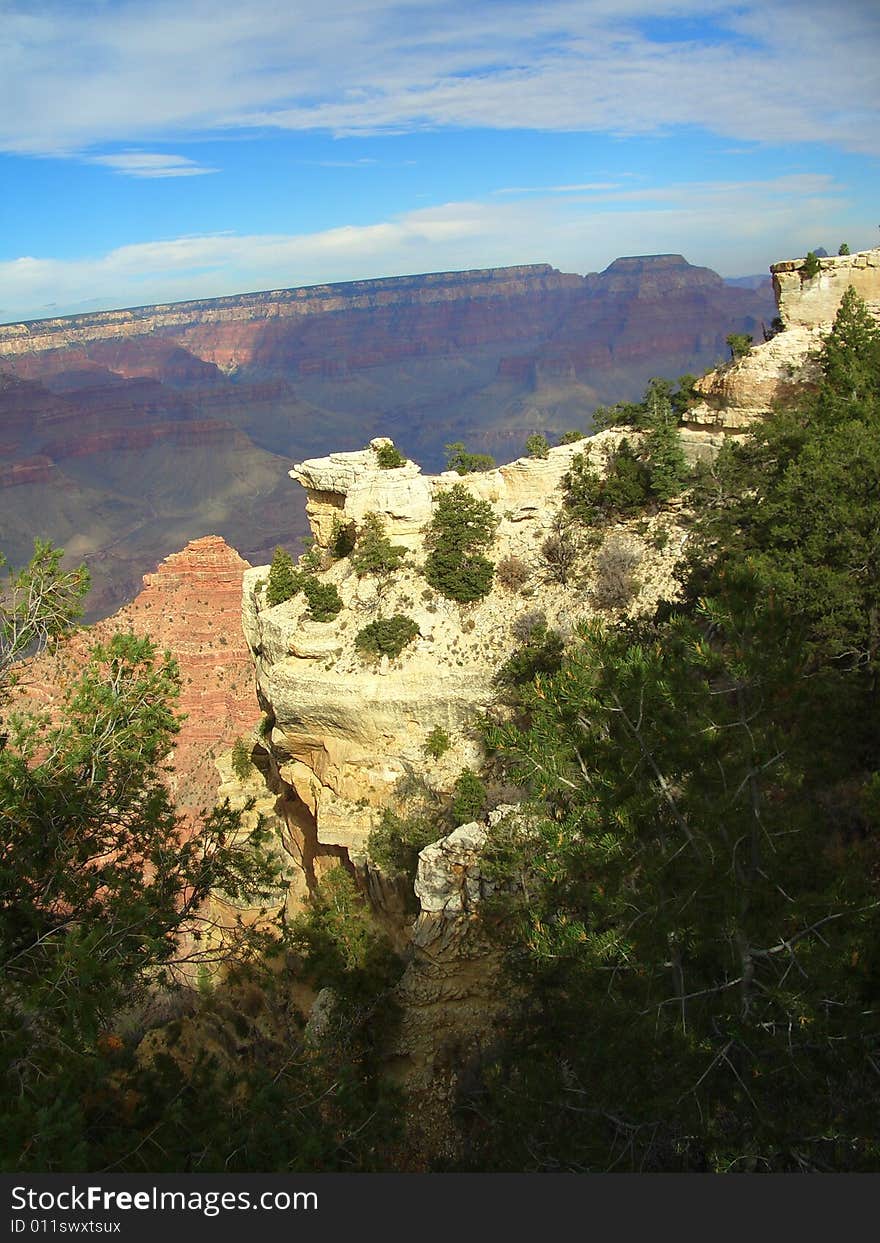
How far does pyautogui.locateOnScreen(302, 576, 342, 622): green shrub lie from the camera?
2156cm

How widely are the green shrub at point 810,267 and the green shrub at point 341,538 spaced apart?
1482cm

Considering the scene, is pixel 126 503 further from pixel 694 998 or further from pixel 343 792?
pixel 694 998

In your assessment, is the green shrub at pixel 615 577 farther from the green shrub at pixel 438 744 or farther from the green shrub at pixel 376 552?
the green shrub at pixel 376 552

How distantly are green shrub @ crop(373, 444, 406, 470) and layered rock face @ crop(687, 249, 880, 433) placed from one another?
338 inches

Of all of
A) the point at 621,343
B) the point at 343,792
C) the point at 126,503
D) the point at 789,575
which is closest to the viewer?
the point at 789,575

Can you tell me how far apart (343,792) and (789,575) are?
487 inches

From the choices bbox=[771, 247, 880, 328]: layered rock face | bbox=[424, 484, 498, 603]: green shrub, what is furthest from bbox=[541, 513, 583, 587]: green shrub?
bbox=[771, 247, 880, 328]: layered rock face

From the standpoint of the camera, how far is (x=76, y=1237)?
493 centimetres

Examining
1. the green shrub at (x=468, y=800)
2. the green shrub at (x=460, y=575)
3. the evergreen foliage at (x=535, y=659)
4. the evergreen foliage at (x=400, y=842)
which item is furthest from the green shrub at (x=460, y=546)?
the evergreen foliage at (x=400, y=842)

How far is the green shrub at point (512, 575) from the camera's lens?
2158cm

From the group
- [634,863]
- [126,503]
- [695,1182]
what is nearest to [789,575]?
[634,863]

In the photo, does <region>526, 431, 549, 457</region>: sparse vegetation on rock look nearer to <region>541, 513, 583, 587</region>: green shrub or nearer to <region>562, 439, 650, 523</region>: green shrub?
<region>562, 439, 650, 523</region>: green shrub

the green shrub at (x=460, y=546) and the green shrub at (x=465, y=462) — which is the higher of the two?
the green shrub at (x=465, y=462)

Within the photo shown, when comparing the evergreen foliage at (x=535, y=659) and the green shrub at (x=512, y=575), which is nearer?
the evergreen foliage at (x=535, y=659)
